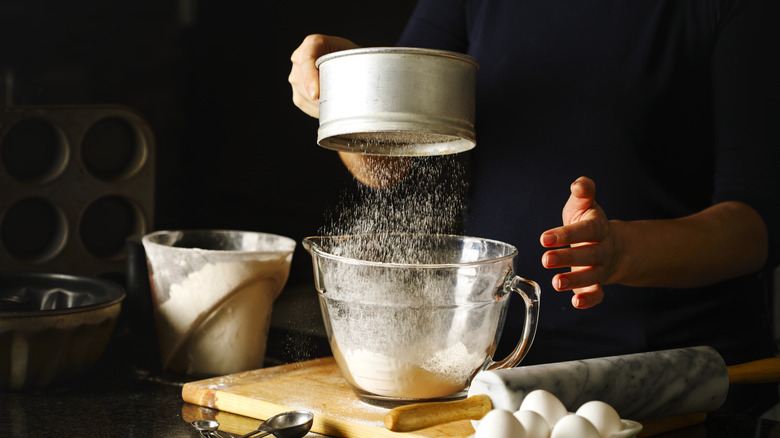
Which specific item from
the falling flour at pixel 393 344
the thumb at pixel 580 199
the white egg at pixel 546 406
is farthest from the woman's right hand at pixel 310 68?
the white egg at pixel 546 406

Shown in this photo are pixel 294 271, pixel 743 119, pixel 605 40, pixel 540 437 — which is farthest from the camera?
pixel 294 271

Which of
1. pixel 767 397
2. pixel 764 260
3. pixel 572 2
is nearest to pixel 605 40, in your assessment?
pixel 572 2

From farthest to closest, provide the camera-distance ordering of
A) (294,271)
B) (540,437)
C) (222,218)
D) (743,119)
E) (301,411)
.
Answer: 1. (222,218)
2. (294,271)
3. (743,119)
4. (301,411)
5. (540,437)

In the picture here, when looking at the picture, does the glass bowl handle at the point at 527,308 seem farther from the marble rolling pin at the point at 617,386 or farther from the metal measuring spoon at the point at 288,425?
the metal measuring spoon at the point at 288,425

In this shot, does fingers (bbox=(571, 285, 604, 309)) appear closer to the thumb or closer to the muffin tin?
the thumb

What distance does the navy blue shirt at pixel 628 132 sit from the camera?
1.01 metres

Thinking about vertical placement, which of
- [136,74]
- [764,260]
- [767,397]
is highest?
→ [136,74]

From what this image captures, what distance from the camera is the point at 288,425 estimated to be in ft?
2.29

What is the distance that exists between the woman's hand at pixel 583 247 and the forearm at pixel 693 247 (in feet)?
0.16

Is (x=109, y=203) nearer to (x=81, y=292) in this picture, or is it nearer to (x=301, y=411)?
(x=81, y=292)

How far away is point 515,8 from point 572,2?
9cm

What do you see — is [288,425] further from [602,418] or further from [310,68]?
[310,68]

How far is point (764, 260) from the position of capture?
1004 millimetres

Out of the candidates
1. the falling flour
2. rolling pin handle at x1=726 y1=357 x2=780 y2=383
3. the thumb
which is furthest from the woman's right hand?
rolling pin handle at x1=726 y1=357 x2=780 y2=383
